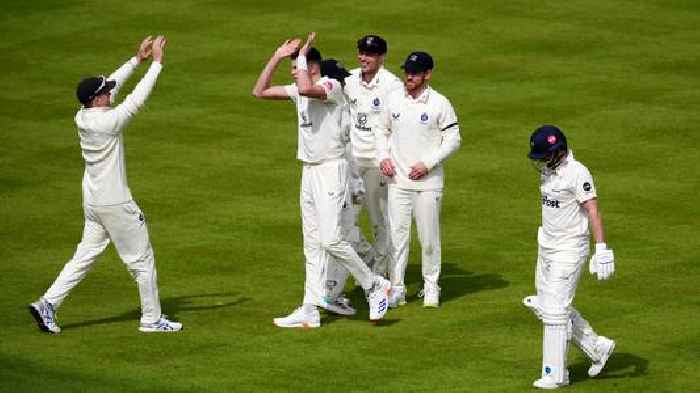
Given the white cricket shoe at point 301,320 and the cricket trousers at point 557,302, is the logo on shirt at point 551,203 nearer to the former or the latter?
the cricket trousers at point 557,302

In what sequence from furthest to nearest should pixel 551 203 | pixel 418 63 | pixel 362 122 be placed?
pixel 362 122 < pixel 418 63 < pixel 551 203

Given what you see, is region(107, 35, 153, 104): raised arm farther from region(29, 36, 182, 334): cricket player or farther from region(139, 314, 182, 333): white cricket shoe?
region(139, 314, 182, 333): white cricket shoe

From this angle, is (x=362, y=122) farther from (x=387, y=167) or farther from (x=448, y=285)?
(x=448, y=285)

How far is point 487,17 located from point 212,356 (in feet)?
53.4

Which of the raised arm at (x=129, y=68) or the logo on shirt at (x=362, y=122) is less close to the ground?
the raised arm at (x=129, y=68)

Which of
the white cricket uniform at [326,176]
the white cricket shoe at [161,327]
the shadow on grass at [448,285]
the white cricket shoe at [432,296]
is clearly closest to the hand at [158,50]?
the white cricket uniform at [326,176]

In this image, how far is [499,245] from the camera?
65.4 feet

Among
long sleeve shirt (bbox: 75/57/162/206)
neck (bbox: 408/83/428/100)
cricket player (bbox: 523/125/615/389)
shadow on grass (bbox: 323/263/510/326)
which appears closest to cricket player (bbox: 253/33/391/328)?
shadow on grass (bbox: 323/263/510/326)

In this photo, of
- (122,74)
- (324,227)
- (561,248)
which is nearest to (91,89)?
(122,74)

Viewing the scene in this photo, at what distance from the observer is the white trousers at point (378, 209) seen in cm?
1825

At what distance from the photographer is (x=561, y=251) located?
48.0 ft

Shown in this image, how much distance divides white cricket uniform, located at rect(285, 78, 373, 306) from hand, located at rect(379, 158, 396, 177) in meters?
0.79

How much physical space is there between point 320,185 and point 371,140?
1.65 m

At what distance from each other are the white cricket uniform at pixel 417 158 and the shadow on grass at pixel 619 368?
8.71 feet
